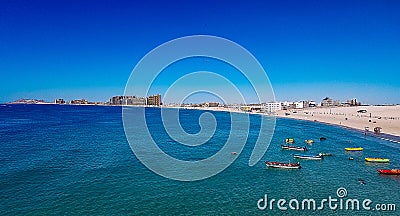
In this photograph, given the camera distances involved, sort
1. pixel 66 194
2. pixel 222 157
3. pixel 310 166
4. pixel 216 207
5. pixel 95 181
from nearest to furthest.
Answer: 1. pixel 216 207
2. pixel 66 194
3. pixel 95 181
4. pixel 310 166
5. pixel 222 157

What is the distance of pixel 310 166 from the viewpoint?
43406 millimetres

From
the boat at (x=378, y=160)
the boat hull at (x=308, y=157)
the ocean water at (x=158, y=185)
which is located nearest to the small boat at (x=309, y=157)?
the boat hull at (x=308, y=157)

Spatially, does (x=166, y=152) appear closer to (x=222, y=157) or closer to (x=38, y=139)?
(x=222, y=157)

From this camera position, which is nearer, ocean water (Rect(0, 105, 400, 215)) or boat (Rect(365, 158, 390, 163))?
ocean water (Rect(0, 105, 400, 215))

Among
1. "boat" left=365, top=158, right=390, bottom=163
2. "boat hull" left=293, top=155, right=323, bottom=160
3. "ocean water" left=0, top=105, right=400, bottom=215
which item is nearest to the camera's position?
"ocean water" left=0, top=105, right=400, bottom=215

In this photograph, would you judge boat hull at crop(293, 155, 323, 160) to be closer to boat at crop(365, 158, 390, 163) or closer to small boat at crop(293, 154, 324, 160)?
small boat at crop(293, 154, 324, 160)

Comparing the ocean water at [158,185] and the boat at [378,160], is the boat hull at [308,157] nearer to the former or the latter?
Result: the ocean water at [158,185]

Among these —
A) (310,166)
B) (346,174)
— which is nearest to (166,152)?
(310,166)

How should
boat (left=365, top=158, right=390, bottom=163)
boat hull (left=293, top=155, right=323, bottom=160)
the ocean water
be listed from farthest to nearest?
boat hull (left=293, top=155, right=323, bottom=160) → boat (left=365, top=158, right=390, bottom=163) → the ocean water

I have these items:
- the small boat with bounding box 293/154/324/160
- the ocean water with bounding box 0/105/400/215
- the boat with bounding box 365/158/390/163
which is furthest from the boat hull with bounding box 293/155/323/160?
the boat with bounding box 365/158/390/163

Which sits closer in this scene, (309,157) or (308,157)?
(309,157)

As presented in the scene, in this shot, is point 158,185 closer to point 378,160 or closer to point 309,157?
point 309,157

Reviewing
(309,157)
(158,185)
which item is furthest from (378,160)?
(158,185)

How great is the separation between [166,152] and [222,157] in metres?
10.1
